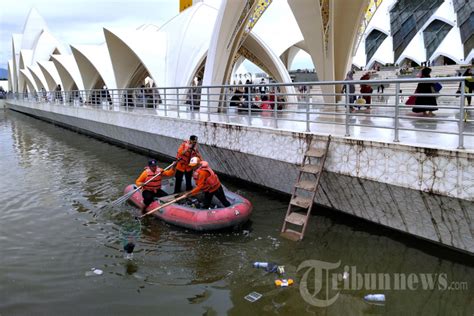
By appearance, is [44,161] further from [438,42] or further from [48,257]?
[438,42]

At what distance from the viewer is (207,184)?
7.76 meters

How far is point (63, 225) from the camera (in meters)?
8.20

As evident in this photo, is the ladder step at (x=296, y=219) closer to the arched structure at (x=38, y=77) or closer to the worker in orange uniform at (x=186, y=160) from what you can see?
the worker in orange uniform at (x=186, y=160)

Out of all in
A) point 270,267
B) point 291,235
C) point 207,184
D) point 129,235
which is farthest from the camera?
point 207,184

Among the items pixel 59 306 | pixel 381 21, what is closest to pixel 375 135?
pixel 59 306

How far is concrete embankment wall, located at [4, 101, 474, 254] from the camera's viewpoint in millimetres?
5621

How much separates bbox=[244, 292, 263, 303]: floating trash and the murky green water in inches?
2.7

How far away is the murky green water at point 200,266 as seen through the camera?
521 cm

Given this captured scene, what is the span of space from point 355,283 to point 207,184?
10.6 ft

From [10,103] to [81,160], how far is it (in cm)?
4135

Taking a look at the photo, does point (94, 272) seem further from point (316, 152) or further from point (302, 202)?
point (316, 152)

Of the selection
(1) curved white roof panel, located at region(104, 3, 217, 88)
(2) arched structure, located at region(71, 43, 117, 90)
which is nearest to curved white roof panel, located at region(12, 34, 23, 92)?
(2) arched structure, located at region(71, 43, 117, 90)

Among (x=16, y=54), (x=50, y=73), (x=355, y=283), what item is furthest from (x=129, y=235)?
(x=16, y=54)

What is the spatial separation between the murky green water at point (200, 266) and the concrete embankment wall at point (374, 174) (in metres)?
0.35
